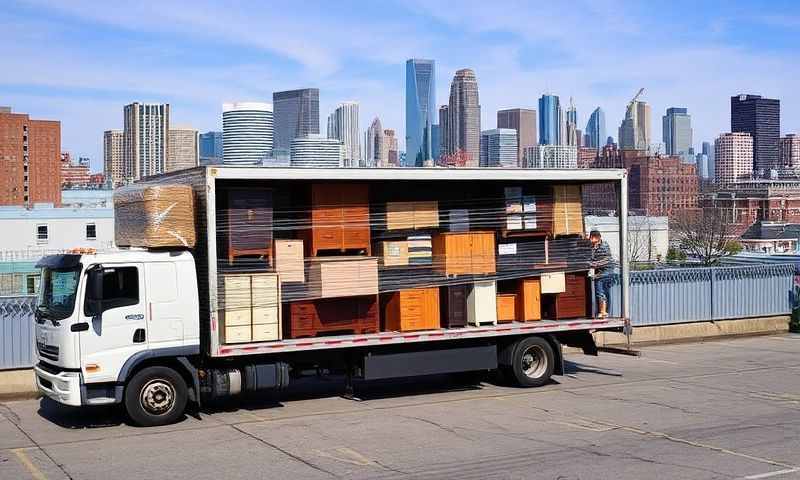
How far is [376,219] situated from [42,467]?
657 centimetres

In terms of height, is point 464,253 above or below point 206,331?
above

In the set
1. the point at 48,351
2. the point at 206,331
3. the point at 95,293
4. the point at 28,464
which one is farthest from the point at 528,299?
the point at 28,464

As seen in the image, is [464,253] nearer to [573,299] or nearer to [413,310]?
[413,310]

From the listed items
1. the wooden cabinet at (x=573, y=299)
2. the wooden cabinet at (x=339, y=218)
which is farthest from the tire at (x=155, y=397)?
the wooden cabinet at (x=573, y=299)

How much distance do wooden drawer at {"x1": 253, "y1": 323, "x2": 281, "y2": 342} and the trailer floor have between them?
3.82ft

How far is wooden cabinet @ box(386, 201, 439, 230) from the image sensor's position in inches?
622

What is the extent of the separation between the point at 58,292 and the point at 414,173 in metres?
5.65

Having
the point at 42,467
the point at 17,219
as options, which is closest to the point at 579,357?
the point at 42,467

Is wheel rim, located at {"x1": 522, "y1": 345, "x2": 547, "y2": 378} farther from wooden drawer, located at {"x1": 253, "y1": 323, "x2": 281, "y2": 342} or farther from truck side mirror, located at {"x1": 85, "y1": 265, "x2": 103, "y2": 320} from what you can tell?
truck side mirror, located at {"x1": 85, "y1": 265, "x2": 103, "y2": 320}

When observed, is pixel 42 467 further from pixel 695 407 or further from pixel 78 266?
pixel 695 407

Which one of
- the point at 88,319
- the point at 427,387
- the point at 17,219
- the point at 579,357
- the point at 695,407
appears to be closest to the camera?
the point at 88,319

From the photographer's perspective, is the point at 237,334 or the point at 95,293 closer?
the point at 95,293

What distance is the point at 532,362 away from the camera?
17.0 metres

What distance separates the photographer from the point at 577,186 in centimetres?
1759
